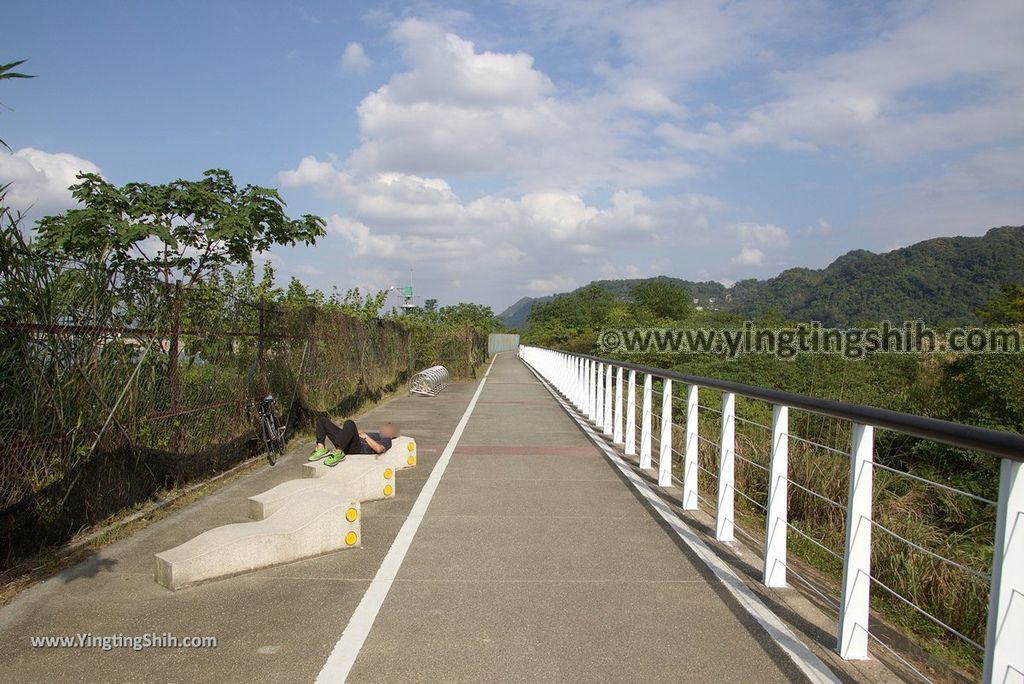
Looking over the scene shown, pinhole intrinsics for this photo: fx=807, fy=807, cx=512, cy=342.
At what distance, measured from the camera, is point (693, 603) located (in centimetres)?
512

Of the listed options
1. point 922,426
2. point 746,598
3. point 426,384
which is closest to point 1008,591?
point 922,426

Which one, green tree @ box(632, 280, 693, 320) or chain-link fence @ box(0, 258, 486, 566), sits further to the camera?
green tree @ box(632, 280, 693, 320)

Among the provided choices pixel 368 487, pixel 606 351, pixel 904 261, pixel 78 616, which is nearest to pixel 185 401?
pixel 368 487

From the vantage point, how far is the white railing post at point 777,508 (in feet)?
17.7

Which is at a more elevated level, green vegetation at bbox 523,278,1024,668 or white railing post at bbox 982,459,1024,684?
white railing post at bbox 982,459,1024,684

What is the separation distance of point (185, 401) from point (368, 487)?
2443 mm

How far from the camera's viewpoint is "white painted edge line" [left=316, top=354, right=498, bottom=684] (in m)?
4.08

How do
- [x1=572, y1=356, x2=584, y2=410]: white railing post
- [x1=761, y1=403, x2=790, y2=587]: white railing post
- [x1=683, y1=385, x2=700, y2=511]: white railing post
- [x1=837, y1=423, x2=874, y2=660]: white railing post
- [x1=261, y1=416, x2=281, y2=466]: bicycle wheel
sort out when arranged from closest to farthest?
[x1=837, y1=423, x2=874, y2=660]: white railing post, [x1=761, y1=403, x2=790, y2=587]: white railing post, [x1=683, y1=385, x2=700, y2=511]: white railing post, [x1=261, y1=416, x2=281, y2=466]: bicycle wheel, [x1=572, y1=356, x2=584, y2=410]: white railing post

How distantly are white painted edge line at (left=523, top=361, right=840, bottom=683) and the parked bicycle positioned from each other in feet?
15.9

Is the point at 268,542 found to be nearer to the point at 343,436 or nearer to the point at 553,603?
the point at 553,603

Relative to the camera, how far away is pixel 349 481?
26.3 feet

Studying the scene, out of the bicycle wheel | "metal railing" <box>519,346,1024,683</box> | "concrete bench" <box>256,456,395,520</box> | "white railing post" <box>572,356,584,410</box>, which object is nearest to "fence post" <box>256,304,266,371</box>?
the bicycle wheel

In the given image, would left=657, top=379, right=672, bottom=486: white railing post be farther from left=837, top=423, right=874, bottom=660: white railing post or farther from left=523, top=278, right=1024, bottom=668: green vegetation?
left=837, top=423, right=874, bottom=660: white railing post

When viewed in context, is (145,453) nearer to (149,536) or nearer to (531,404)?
(149,536)
